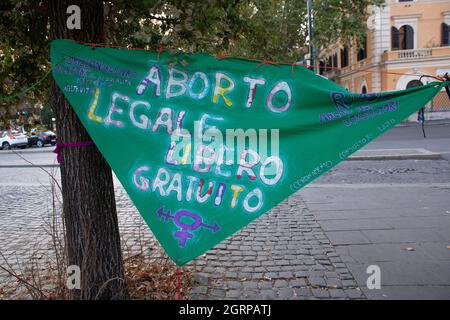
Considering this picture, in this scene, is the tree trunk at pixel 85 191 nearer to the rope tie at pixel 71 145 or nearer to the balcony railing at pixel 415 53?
the rope tie at pixel 71 145

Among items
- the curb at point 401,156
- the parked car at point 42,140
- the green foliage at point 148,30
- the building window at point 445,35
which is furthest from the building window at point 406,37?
the green foliage at point 148,30

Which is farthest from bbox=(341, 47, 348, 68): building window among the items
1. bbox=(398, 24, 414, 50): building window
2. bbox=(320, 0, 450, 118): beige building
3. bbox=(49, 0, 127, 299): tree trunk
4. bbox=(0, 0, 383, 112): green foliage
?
bbox=(49, 0, 127, 299): tree trunk

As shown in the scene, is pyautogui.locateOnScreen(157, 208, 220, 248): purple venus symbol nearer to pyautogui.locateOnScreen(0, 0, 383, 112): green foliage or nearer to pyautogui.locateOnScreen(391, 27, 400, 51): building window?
pyautogui.locateOnScreen(0, 0, 383, 112): green foliage

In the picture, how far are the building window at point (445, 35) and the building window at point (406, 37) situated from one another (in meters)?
2.27

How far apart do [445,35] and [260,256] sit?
3451 centimetres

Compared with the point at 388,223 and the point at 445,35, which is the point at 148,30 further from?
the point at 445,35

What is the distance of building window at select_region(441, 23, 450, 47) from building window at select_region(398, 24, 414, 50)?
2.27 meters

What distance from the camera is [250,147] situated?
3.38 meters

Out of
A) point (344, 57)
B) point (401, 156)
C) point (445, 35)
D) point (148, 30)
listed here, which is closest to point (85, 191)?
point (148, 30)

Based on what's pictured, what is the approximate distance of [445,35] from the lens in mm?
32625

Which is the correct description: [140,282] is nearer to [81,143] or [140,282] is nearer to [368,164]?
[81,143]

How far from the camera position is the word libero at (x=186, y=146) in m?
3.37

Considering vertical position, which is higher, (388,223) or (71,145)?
(71,145)

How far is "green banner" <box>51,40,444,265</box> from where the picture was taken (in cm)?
336
